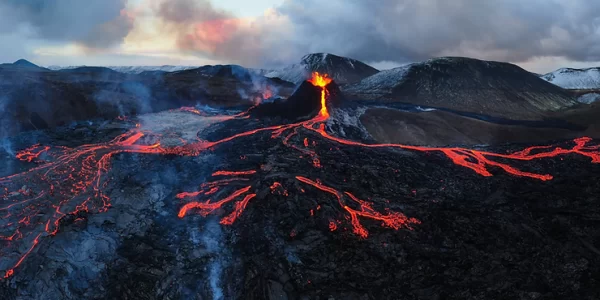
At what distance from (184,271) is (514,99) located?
84.4 m

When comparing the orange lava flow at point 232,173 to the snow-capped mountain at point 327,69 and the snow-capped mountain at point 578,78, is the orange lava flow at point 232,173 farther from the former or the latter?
the snow-capped mountain at point 578,78

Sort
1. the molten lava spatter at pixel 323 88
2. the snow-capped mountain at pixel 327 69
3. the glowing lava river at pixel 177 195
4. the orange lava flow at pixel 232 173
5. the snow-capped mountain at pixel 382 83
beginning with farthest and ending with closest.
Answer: the snow-capped mountain at pixel 327 69 < the snow-capped mountain at pixel 382 83 < the molten lava spatter at pixel 323 88 < the orange lava flow at pixel 232 173 < the glowing lava river at pixel 177 195

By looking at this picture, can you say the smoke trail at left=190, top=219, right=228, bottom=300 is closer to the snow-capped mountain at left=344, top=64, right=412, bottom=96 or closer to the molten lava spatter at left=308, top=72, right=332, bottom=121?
the molten lava spatter at left=308, top=72, right=332, bottom=121

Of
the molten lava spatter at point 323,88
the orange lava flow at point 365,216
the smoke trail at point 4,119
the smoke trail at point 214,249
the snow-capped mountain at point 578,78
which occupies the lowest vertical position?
the smoke trail at point 214,249

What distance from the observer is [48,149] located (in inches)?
1172

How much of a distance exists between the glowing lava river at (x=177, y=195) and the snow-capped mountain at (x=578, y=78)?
174949 mm

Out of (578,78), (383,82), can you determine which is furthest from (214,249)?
(578,78)

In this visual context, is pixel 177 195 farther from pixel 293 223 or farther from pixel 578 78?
Answer: pixel 578 78

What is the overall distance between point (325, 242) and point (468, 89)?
7805 centimetres

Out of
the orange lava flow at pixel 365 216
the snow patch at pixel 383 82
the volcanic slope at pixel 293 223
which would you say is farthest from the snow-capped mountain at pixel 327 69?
the orange lava flow at pixel 365 216

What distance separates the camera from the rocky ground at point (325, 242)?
49.4 ft

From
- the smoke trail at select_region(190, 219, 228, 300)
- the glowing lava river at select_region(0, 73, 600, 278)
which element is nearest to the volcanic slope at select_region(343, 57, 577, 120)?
the glowing lava river at select_region(0, 73, 600, 278)

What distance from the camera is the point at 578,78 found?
17512 cm

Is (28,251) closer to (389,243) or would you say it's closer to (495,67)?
(389,243)
